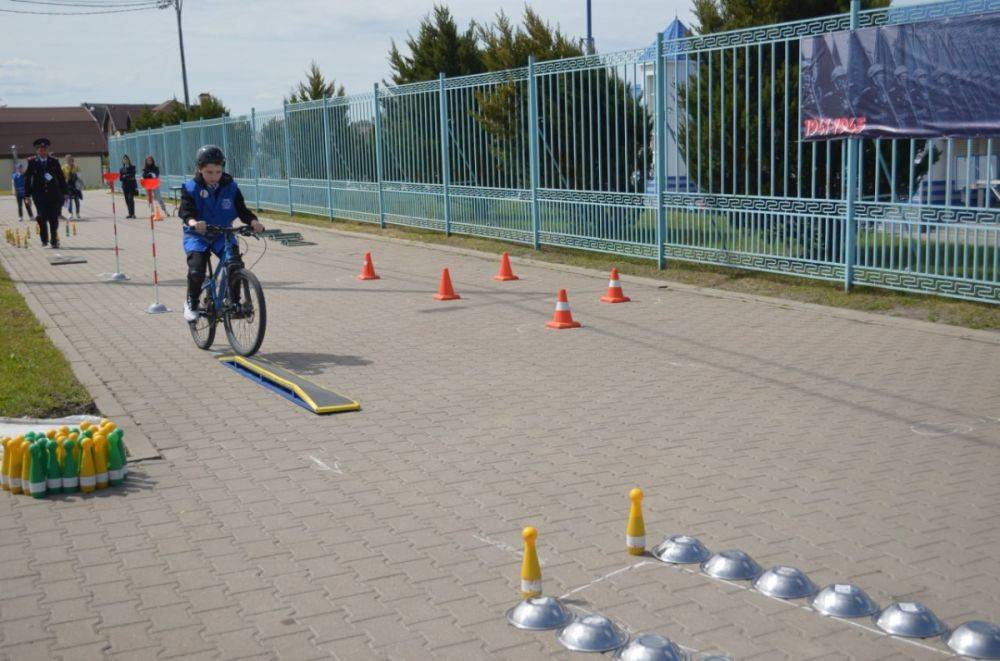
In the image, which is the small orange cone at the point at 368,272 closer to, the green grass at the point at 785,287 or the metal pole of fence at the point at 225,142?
the green grass at the point at 785,287

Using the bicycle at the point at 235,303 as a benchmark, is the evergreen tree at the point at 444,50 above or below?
Result: above

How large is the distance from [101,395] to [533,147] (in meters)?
10.1

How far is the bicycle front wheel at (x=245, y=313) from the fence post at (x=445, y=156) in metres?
10.4

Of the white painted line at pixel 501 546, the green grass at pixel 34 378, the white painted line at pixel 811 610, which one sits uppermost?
the green grass at pixel 34 378

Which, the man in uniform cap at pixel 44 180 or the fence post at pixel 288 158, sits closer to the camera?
the man in uniform cap at pixel 44 180

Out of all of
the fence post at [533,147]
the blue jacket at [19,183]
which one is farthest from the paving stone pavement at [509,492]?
the blue jacket at [19,183]

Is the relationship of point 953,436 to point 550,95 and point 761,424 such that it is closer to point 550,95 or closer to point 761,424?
point 761,424

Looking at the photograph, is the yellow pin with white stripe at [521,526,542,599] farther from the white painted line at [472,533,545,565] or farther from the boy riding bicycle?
the boy riding bicycle

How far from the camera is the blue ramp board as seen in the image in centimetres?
749

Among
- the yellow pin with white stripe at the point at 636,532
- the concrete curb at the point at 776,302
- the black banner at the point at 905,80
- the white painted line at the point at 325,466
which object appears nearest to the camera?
the yellow pin with white stripe at the point at 636,532

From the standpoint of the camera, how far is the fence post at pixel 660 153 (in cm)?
1364

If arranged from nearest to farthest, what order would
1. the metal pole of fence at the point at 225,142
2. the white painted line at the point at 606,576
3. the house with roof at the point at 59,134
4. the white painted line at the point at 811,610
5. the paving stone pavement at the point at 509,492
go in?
the white painted line at the point at 811,610, the paving stone pavement at the point at 509,492, the white painted line at the point at 606,576, the metal pole of fence at the point at 225,142, the house with roof at the point at 59,134

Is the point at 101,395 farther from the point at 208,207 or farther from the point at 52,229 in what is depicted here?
the point at 52,229

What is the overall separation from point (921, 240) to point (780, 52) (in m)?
3.49
